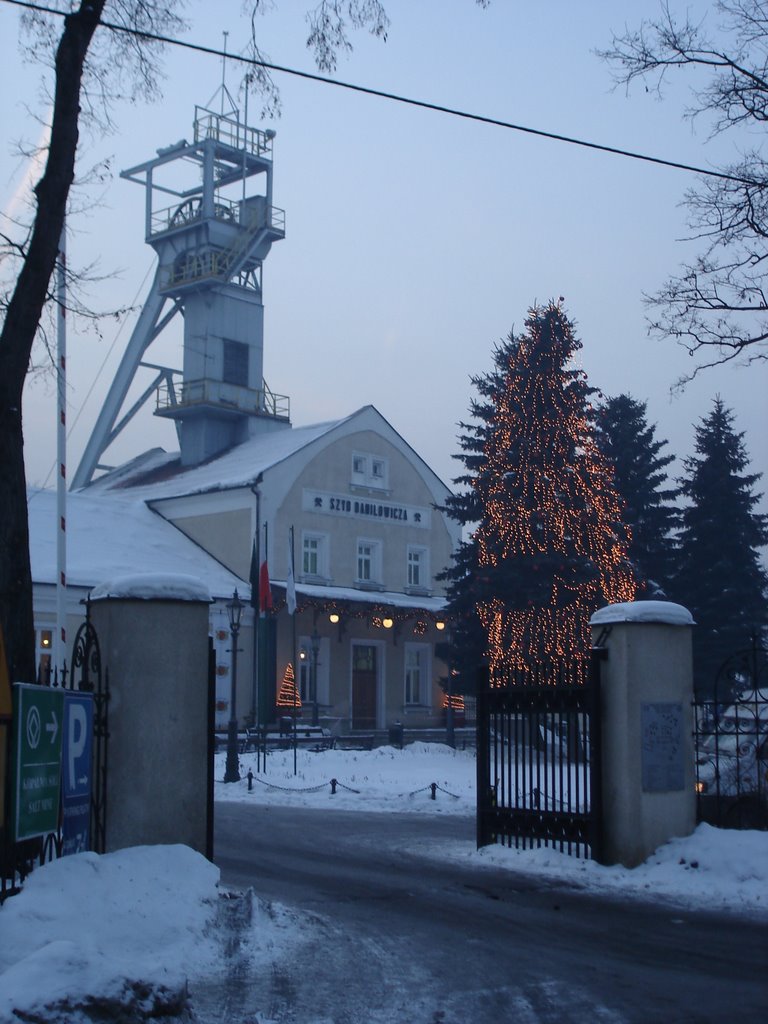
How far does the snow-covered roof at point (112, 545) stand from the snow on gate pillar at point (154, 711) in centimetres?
2619

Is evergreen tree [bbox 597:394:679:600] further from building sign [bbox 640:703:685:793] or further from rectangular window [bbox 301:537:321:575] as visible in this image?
building sign [bbox 640:703:685:793]

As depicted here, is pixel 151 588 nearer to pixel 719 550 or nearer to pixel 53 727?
pixel 53 727

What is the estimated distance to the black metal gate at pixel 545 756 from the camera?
13664 millimetres

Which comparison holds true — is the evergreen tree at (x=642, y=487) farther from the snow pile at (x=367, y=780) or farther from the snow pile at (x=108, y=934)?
the snow pile at (x=108, y=934)

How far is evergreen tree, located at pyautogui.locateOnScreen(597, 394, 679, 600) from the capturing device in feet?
146

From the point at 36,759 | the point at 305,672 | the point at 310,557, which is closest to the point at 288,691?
the point at 305,672

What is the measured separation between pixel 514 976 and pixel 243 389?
4536 centimetres

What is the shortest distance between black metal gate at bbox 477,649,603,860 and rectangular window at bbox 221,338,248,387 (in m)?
38.8

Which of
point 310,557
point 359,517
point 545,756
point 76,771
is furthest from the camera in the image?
point 359,517

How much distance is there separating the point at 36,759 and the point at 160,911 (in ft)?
5.21

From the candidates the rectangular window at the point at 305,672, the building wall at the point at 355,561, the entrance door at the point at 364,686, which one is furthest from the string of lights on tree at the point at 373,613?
the rectangular window at the point at 305,672

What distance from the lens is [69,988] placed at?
6.37 meters

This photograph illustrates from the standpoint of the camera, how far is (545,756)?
14.3m

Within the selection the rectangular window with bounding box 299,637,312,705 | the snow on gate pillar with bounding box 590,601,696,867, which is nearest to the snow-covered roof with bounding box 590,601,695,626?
the snow on gate pillar with bounding box 590,601,696,867
